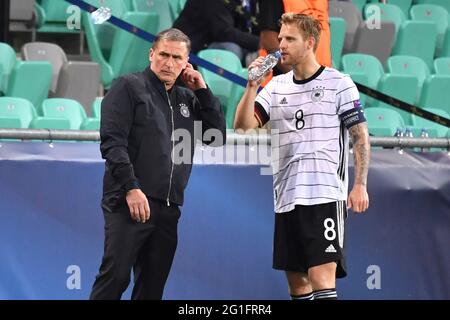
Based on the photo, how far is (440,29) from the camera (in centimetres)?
1301

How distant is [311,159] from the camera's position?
6.83m

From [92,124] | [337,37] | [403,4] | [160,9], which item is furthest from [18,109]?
[403,4]

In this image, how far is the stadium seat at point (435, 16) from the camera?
13035 mm

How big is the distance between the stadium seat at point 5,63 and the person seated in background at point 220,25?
141 centimetres

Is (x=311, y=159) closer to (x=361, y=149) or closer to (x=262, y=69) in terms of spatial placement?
(x=361, y=149)

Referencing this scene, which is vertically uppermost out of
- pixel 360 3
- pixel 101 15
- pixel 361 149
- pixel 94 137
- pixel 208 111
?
pixel 360 3

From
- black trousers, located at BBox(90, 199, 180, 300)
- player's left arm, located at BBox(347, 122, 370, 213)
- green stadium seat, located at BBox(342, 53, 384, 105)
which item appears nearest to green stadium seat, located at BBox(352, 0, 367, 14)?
green stadium seat, located at BBox(342, 53, 384, 105)

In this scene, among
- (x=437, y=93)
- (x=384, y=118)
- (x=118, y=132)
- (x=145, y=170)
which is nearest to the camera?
(x=118, y=132)

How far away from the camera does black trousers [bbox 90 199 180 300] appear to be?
261 inches

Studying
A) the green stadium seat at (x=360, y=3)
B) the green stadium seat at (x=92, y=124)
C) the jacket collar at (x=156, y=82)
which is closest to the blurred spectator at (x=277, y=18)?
the jacket collar at (x=156, y=82)

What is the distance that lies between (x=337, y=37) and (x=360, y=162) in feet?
17.3

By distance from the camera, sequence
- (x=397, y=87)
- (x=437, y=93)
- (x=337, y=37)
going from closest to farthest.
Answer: (x=397, y=87) → (x=437, y=93) → (x=337, y=37)

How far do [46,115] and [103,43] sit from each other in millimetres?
2019
